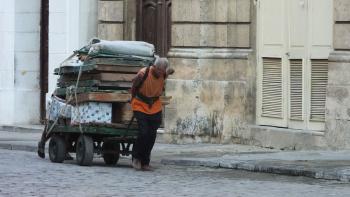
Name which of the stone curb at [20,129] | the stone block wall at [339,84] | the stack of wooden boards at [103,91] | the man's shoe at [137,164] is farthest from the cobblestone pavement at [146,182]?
the stone curb at [20,129]

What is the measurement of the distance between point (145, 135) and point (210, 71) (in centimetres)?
470

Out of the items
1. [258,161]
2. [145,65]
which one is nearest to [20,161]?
[145,65]

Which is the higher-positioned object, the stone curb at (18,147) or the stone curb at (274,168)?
the stone curb at (274,168)

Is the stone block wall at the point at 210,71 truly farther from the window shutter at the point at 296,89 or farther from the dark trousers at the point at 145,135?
the dark trousers at the point at 145,135

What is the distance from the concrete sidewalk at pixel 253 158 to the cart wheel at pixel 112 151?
0.86 m

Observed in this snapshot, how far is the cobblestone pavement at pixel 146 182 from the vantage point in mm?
11352

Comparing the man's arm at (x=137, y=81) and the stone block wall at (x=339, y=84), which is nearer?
the man's arm at (x=137, y=81)

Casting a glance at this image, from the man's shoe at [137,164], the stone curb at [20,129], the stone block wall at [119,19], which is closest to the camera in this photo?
the man's shoe at [137,164]

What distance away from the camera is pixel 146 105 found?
14.3 m

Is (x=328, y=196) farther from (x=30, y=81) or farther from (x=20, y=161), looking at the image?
(x=30, y=81)

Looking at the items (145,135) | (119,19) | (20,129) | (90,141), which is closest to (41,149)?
(90,141)

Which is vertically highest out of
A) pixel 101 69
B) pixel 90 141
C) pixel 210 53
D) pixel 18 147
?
pixel 210 53

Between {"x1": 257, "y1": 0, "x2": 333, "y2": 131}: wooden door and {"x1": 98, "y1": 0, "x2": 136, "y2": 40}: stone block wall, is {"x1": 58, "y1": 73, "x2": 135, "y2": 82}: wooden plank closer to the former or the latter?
{"x1": 257, "y1": 0, "x2": 333, "y2": 131}: wooden door

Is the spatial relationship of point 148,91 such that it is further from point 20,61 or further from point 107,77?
point 20,61
